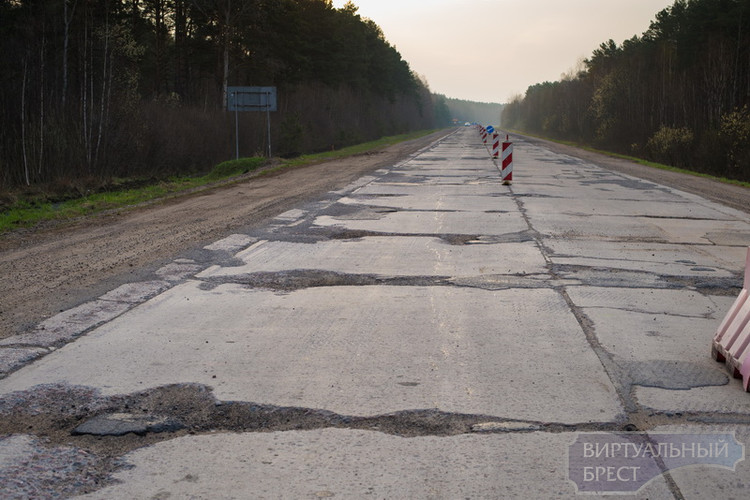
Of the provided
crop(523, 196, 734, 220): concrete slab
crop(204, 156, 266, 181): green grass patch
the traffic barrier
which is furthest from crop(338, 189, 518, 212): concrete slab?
crop(204, 156, 266, 181): green grass patch

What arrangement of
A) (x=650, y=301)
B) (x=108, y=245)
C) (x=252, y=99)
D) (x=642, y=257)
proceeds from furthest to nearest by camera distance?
(x=252, y=99) → (x=108, y=245) → (x=642, y=257) → (x=650, y=301)

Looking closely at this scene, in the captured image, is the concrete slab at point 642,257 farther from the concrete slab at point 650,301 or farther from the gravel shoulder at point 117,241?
the gravel shoulder at point 117,241

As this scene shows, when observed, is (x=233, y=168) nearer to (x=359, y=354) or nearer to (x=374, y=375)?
(x=359, y=354)

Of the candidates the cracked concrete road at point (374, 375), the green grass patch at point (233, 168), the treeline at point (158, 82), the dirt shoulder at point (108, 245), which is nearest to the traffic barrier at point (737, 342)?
the cracked concrete road at point (374, 375)

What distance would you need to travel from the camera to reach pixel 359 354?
534 cm

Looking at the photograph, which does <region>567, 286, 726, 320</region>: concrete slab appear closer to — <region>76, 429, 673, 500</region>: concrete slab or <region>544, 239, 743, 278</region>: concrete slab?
<region>544, 239, 743, 278</region>: concrete slab

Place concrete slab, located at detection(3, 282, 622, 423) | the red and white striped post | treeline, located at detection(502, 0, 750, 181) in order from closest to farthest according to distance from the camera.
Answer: concrete slab, located at detection(3, 282, 622, 423), the red and white striped post, treeline, located at detection(502, 0, 750, 181)

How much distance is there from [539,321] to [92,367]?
3538 millimetres

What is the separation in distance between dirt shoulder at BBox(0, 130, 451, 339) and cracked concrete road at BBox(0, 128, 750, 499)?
0.37 meters

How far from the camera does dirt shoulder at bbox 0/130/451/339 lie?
7.15 m

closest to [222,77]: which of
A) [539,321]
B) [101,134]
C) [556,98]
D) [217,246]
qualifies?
[101,134]

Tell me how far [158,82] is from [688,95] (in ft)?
111

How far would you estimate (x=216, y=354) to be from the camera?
17.5 feet

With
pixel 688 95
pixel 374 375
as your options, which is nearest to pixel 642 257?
pixel 374 375
